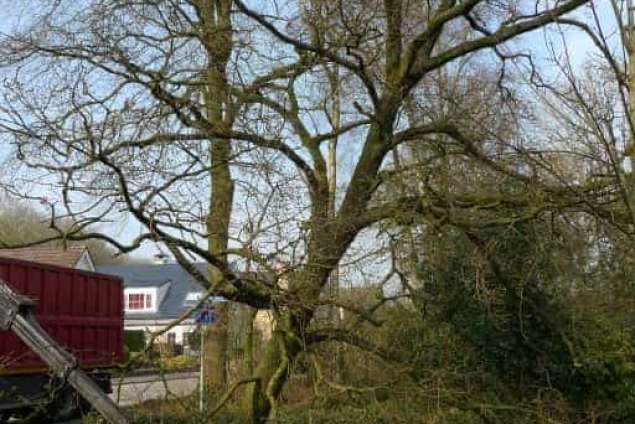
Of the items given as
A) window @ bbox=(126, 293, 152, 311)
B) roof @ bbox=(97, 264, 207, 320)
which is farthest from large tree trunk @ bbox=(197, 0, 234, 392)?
window @ bbox=(126, 293, 152, 311)

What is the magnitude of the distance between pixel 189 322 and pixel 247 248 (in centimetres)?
202

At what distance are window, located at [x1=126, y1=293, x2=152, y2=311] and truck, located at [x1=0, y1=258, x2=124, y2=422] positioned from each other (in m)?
34.9

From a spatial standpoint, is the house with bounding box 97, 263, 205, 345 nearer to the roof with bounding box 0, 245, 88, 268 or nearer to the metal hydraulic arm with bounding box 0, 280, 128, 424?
the roof with bounding box 0, 245, 88, 268

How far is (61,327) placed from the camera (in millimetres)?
14383

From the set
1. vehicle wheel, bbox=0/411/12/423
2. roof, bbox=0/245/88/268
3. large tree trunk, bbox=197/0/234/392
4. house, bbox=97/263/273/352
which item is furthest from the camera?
house, bbox=97/263/273/352

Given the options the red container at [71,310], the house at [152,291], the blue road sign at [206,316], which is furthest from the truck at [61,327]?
the house at [152,291]

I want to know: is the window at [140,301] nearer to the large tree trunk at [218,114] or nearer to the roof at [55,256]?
the roof at [55,256]

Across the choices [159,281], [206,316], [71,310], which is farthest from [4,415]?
[159,281]

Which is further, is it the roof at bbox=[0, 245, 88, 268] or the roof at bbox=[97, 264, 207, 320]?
the roof at bbox=[97, 264, 207, 320]

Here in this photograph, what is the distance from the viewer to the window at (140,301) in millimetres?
51281

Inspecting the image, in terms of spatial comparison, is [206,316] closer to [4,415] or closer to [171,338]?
[171,338]

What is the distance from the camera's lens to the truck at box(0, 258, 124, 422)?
12.5 m

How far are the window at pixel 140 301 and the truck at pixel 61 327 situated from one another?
34899 millimetres

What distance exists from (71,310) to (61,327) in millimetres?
598
